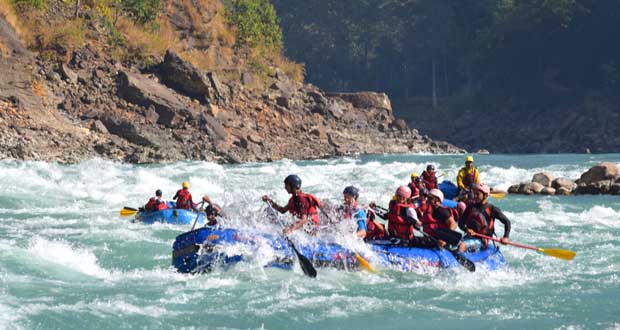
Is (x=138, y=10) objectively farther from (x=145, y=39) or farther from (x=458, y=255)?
(x=458, y=255)

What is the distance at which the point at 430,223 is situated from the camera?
11.8m

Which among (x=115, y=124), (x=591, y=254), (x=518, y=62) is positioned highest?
(x=518, y=62)

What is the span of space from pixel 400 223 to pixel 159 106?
820 inches

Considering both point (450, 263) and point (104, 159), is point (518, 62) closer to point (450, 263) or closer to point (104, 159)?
point (104, 159)

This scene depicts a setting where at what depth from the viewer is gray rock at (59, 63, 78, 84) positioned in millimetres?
30688

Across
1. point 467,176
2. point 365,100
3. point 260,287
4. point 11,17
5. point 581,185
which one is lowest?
point 260,287

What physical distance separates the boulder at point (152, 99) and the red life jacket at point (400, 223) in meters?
20.3

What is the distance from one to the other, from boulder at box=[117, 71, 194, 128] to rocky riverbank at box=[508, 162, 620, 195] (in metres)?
12.6

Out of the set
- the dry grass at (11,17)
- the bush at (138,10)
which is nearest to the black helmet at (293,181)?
Answer: the dry grass at (11,17)

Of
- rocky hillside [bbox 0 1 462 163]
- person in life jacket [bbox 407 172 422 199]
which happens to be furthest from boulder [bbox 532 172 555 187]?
rocky hillside [bbox 0 1 462 163]

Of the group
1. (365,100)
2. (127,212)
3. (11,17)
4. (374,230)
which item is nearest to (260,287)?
(374,230)

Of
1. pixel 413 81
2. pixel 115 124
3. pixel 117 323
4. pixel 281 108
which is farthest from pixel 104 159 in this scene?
pixel 413 81

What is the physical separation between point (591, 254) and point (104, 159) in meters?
16.7

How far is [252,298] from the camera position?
1003 centimetres
